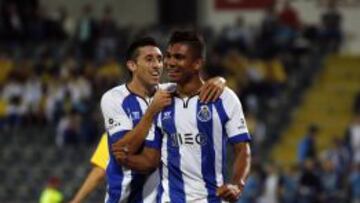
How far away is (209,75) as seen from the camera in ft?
77.5

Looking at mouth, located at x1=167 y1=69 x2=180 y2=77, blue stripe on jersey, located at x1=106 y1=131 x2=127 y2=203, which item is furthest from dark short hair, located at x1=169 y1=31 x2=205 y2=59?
blue stripe on jersey, located at x1=106 y1=131 x2=127 y2=203

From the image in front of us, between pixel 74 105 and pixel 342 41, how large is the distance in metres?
5.26

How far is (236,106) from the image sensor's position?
848cm

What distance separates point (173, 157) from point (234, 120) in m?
0.42

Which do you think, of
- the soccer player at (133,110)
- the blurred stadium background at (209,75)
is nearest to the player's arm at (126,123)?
the soccer player at (133,110)

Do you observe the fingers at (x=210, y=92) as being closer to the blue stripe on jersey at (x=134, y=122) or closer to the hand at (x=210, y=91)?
the hand at (x=210, y=91)

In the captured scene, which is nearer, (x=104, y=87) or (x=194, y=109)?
(x=194, y=109)

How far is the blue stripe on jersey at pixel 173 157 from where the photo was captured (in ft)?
28.1

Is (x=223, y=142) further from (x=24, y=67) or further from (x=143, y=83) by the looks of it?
(x=24, y=67)

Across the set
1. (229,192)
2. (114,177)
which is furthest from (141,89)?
(229,192)

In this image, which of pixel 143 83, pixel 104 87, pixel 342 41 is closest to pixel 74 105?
pixel 104 87

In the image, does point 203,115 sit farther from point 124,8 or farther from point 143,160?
point 124,8

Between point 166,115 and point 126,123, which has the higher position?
point 166,115

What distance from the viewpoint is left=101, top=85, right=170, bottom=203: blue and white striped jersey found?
9125 millimetres
